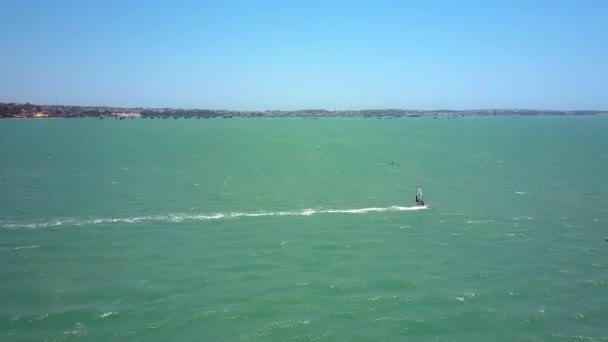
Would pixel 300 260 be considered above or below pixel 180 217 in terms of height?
below

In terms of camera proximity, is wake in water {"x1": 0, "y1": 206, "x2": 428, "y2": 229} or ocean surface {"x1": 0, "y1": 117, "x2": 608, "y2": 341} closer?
ocean surface {"x1": 0, "y1": 117, "x2": 608, "y2": 341}

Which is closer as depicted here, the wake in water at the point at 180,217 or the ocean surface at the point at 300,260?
the ocean surface at the point at 300,260

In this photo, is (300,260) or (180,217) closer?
(300,260)

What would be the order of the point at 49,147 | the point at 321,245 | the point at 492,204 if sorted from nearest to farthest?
the point at 321,245 → the point at 492,204 → the point at 49,147

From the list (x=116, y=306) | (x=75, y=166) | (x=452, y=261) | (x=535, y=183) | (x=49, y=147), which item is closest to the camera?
(x=116, y=306)

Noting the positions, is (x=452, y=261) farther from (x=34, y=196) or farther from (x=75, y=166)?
(x=75, y=166)

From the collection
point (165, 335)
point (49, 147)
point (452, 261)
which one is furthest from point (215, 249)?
point (49, 147)

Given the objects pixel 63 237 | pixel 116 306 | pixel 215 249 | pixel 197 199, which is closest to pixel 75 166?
pixel 197 199

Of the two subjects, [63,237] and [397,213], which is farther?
[397,213]
